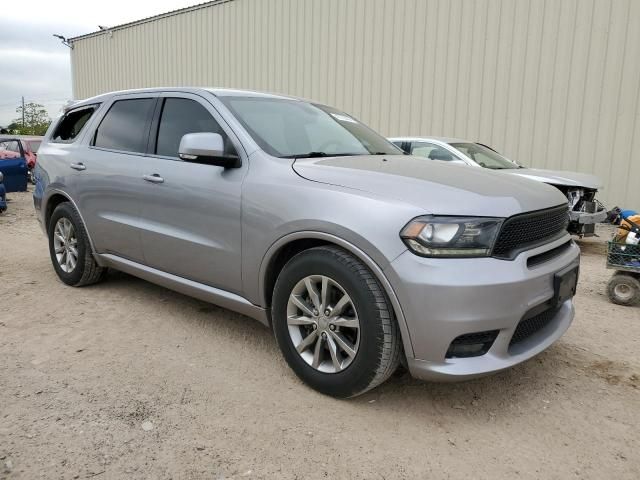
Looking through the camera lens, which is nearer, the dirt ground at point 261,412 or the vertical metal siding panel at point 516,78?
the dirt ground at point 261,412

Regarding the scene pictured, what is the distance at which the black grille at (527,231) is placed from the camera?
246cm

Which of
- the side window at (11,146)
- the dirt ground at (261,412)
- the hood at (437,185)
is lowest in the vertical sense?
the dirt ground at (261,412)

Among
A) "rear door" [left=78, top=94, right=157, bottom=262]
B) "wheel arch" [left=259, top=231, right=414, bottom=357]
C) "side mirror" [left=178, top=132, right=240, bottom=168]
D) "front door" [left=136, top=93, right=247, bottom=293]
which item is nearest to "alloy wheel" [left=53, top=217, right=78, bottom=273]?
"rear door" [left=78, top=94, right=157, bottom=262]

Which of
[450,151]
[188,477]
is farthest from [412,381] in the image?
[450,151]

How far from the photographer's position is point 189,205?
3340 mm

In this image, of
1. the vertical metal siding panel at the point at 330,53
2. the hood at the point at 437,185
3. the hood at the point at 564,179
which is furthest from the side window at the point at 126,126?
the vertical metal siding panel at the point at 330,53

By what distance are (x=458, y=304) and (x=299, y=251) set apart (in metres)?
0.98

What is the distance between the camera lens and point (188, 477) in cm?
213

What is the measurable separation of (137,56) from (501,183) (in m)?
17.7

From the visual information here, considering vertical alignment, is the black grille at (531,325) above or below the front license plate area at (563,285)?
below

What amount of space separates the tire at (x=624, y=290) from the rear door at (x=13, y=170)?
42.8 feet

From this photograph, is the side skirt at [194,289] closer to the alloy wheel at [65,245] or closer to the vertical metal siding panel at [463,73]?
the alloy wheel at [65,245]

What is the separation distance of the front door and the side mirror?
0.08 meters

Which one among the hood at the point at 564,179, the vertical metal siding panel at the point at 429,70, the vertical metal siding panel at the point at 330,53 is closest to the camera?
the hood at the point at 564,179
